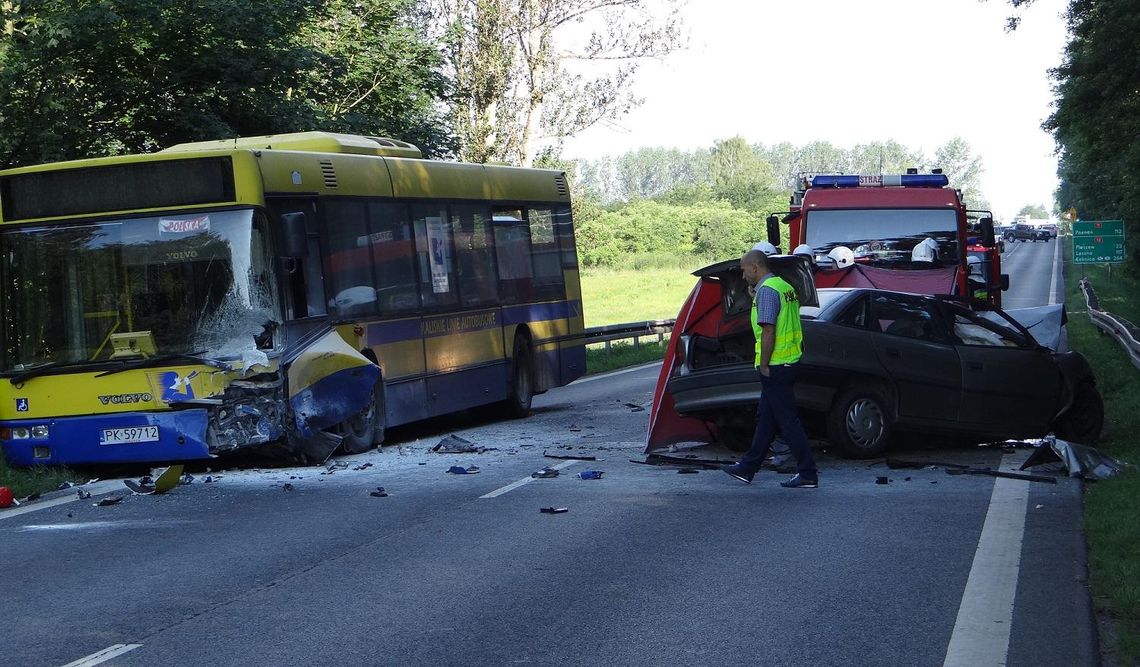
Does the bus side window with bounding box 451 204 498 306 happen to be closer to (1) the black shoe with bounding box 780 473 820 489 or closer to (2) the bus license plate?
(2) the bus license plate

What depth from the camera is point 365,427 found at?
14.6 m

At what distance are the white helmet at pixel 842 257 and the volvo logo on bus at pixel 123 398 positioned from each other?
8765mm

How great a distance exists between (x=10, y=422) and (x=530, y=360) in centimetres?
756

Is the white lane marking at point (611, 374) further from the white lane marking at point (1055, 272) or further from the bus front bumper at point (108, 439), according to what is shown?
the white lane marking at point (1055, 272)

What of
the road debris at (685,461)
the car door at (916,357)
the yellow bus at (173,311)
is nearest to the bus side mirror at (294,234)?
the yellow bus at (173,311)

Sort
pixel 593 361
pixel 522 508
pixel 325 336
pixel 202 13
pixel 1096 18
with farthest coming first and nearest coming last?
pixel 593 361 → pixel 1096 18 → pixel 202 13 → pixel 325 336 → pixel 522 508

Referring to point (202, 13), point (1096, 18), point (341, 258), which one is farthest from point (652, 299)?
point (341, 258)

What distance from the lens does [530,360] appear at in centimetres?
1911

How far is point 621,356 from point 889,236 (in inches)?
Result: 495

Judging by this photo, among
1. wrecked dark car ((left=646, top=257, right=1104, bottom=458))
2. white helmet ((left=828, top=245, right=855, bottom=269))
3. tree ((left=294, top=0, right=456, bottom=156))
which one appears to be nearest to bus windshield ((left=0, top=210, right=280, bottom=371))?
wrecked dark car ((left=646, top=257, right=1104, bottom=458))

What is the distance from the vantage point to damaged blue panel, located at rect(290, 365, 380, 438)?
13000 millimetres

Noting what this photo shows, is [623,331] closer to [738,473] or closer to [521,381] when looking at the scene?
[521,381]

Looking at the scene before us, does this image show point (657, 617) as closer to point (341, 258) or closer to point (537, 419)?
point (341, 258)

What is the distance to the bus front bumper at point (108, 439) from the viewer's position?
12.4 meters
